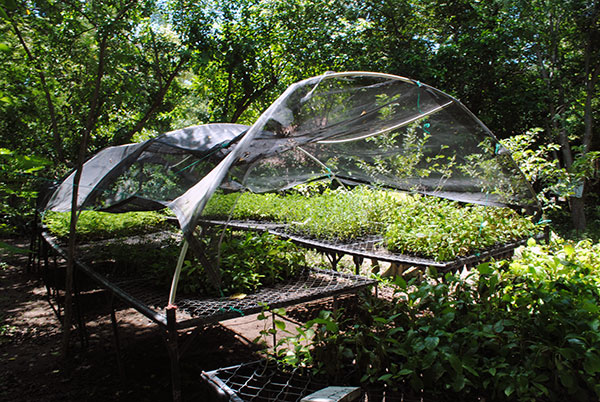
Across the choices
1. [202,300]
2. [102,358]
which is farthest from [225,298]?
Answer: [102,358]

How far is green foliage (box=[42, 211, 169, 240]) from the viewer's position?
5484mm

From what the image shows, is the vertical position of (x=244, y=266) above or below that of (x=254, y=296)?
above

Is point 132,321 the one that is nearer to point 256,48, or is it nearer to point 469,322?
point 469,322

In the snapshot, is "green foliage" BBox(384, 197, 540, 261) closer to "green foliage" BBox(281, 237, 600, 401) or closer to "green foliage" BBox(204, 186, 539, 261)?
"green foliage" BBox(204, 186, 539, 261)

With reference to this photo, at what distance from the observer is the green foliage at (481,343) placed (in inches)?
67.2

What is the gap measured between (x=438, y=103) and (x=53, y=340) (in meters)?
4.74

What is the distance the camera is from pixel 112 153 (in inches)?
209

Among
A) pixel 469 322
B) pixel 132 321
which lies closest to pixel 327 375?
pixel 469 322

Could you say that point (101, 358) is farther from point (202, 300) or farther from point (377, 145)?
point (377, 145)

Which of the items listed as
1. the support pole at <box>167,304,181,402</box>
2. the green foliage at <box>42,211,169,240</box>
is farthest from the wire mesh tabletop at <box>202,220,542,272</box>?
the green foliage at <box>42,211,169,240</box>

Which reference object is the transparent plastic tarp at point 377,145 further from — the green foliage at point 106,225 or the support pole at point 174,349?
the green foliage at point 106,225

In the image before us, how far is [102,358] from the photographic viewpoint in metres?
3.85

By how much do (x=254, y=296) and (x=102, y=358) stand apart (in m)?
2.06

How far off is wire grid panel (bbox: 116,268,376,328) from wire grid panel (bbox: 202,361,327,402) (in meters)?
0.41
